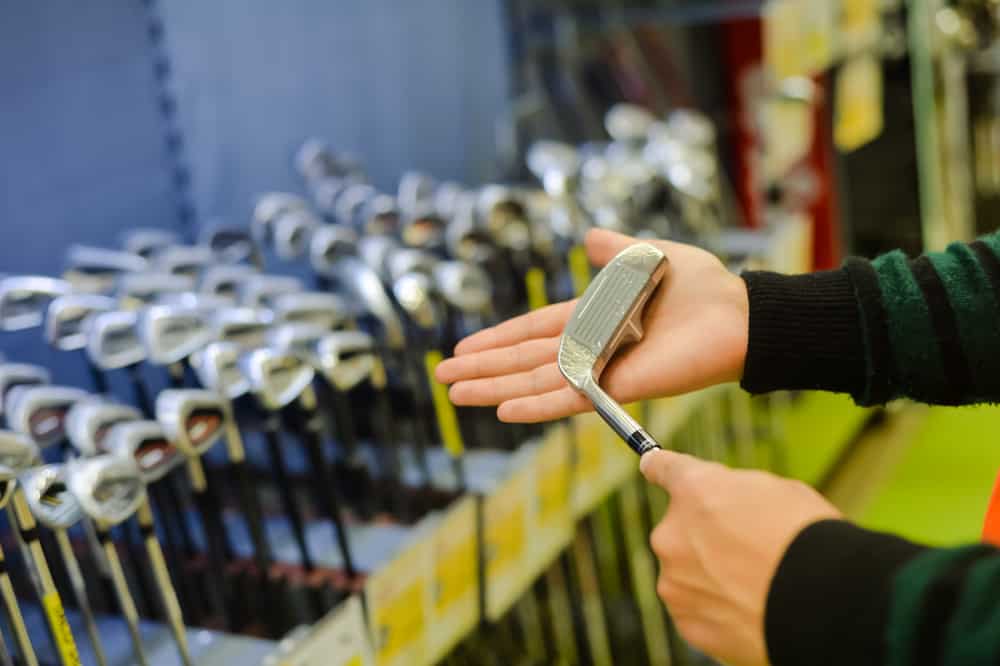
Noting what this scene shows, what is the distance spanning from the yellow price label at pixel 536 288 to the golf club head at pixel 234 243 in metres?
0.56

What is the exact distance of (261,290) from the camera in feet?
6.60

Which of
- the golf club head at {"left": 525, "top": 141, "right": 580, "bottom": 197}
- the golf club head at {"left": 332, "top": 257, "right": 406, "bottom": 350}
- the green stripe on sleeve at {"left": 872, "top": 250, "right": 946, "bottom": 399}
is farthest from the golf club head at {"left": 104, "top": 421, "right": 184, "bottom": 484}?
the golf club head at {"left": 525, "top": 141, "right": 580, "bottom": 197}

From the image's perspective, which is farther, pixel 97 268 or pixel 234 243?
pixel 234 243

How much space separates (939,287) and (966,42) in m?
3.70

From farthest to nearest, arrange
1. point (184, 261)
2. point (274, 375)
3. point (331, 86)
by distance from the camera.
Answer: point (331, 86) < point (184, 261) < point (274, 375)

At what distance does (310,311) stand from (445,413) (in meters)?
0.29

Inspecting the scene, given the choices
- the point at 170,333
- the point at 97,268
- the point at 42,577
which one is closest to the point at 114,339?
the point at 170,333

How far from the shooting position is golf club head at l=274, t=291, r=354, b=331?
76.5 inches

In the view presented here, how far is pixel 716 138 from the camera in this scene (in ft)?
15.1

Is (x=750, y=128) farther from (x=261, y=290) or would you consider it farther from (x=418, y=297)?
(x=261, y=290)

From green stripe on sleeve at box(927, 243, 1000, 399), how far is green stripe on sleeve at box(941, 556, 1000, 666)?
0.49m

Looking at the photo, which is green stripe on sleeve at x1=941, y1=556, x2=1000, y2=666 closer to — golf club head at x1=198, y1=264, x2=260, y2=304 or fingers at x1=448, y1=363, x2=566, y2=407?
fingers at x1=448, y1=363, x2=566, y2=407

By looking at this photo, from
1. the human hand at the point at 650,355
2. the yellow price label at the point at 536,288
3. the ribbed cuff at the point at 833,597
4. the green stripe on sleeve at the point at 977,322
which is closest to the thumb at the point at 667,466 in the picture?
the ribbed cuff at the point at 833,597

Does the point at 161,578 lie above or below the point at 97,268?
below
